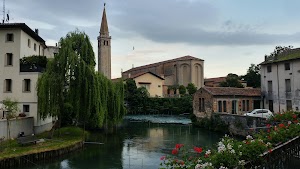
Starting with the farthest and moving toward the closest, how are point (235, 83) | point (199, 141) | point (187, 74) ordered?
point (187, 74) < point (235, 83) < point (199, 141)

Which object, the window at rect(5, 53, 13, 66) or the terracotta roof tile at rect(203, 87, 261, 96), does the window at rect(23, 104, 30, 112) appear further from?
the terracotta roof tile at rect(203, 87, 261, 96)

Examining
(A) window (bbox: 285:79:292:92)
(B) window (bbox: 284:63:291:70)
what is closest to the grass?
(A) window (bbox: 285:79:292:92)

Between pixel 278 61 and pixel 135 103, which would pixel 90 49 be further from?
pixel 135 103

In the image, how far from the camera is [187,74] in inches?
3322

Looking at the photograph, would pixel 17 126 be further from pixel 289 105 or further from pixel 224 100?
pixel 289 105

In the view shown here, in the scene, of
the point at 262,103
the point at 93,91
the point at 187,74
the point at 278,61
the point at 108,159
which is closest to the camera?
the point at 108,159

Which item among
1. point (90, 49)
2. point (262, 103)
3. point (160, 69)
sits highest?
point (160, 69)

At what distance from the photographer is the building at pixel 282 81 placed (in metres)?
30.5

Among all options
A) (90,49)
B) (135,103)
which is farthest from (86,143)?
(135,103)

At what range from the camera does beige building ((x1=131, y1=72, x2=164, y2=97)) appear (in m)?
72.8

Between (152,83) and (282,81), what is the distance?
45.1 m

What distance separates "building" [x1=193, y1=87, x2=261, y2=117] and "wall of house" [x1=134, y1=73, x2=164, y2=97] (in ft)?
126

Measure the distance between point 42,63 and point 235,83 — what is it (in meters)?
45.5

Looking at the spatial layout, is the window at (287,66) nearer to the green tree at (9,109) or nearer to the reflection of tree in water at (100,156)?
the reflection of tree in water at (100,156)
